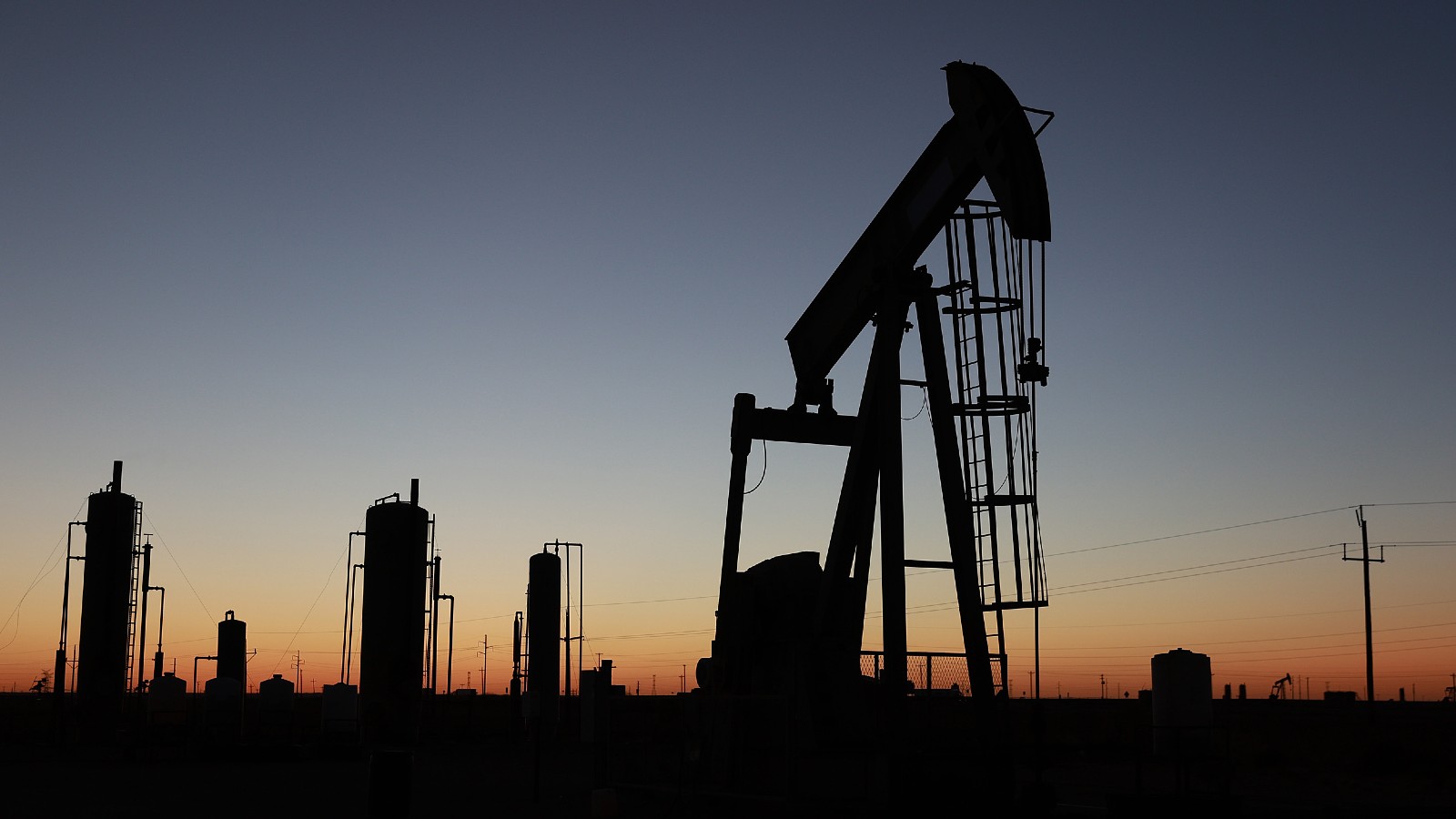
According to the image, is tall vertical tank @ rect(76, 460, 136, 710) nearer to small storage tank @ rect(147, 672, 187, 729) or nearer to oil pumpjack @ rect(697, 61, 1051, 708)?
small storage tank @ rect(147, 672, 187, 729)

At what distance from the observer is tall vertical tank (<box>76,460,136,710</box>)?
32344 millimetres

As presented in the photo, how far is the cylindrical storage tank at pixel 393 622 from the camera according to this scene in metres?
30.6

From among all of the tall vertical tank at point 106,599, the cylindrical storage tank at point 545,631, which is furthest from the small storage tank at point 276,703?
the cylindrical storage tank at point 545,631

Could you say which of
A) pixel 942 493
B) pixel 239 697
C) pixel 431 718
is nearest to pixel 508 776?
pixel 239 697

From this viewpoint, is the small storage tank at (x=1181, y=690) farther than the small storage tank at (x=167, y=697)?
No

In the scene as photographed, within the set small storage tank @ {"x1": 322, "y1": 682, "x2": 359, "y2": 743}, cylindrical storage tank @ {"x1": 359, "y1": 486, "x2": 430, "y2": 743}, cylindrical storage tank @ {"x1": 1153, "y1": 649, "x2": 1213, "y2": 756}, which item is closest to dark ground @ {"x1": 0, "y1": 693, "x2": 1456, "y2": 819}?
cylindrical storage tank @ {"x1": 1153, "y1": 649, "x2": 1213, "y2": 756}

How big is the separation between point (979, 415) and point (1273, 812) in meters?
5.58

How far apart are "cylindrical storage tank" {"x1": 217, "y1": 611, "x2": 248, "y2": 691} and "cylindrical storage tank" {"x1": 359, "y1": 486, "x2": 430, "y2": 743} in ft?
35.6

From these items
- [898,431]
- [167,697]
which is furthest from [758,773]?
[167,697]

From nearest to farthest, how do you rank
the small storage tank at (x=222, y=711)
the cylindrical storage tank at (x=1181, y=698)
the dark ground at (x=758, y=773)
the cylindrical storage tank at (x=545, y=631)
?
the dark ground at (x=758, y=773) → the cylindrical storage tank at (x=1181, y=698) → the small storage tank at (x=222, y=711) → the cylindrical storage tank at (x=545, y=631)

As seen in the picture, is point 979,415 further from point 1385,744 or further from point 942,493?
point 1385,744

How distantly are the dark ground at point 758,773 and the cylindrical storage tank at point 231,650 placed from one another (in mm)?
7986

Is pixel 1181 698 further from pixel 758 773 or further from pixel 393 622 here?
pixel 393 622

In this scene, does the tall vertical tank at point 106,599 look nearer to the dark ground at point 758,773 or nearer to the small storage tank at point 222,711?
the dark ground at point 758,773
